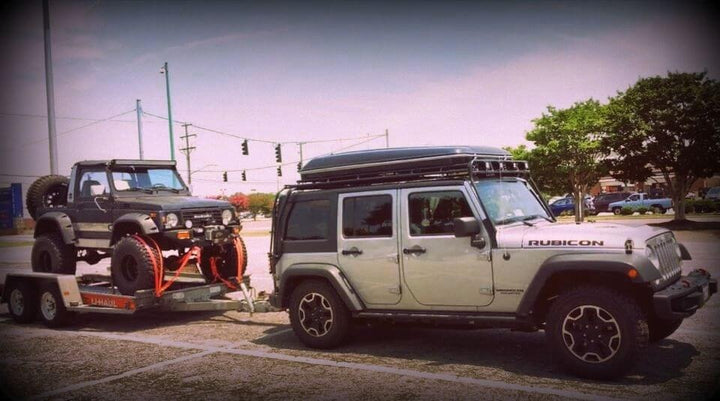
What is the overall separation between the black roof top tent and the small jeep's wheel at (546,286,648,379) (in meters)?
1.85

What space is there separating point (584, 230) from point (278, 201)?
3864 millimetres

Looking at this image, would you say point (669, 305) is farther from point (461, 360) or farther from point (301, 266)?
point (301, 266)

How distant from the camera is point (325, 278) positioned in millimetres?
7164

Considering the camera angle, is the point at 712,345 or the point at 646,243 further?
the point at 712,345

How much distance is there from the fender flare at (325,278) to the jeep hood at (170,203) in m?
2.79

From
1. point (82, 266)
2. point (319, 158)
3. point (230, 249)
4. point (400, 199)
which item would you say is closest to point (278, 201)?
point (319, 158)

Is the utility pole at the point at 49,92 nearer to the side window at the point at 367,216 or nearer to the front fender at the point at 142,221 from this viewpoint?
the front fender at the point at 142,221

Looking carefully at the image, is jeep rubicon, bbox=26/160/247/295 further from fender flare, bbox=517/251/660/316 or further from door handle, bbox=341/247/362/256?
fender flare, bbox=517/251/660/316

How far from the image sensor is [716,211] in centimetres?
4097

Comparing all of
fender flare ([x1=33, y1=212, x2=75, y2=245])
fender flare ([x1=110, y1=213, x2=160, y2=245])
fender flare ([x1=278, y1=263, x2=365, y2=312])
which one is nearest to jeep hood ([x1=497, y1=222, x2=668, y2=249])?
fender flare ([x1=278, y1=263, x2=365, y2=312])

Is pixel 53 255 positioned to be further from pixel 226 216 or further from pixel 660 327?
pixel 660 327

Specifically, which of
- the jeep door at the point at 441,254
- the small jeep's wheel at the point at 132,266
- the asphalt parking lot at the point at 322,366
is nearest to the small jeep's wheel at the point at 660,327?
the asphalt parking lot at the point at 322,366

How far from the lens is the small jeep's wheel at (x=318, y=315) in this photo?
23.2 feet

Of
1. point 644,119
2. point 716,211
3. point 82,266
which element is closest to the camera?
point 82,266
